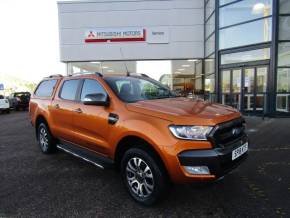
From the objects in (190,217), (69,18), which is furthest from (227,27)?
(190,217)

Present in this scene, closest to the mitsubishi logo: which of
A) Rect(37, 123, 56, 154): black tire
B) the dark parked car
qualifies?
Rect(37, 123, 56, 154): black tire

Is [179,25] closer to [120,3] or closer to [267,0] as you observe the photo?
[120,3]

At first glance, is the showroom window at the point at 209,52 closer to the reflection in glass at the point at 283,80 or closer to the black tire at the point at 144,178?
the reflection in glass at the point at 283,80

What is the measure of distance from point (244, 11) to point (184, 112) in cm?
1155

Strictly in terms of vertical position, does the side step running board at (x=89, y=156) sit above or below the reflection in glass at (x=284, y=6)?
below

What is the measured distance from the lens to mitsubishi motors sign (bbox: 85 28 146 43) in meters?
17.3

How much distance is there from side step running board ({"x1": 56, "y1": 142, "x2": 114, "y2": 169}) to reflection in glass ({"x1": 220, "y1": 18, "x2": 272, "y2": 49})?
1034cm

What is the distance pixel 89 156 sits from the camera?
4.44m

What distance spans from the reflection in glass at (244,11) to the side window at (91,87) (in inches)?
403

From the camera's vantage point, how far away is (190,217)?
326cm

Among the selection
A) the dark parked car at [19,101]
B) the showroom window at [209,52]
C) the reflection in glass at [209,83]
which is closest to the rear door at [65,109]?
the showroom window at [209,52]

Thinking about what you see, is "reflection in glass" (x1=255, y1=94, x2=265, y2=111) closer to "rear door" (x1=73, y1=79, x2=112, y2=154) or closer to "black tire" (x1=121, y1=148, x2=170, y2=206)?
"rear door" (x1=73, y1=79, x2=112, y2=154)

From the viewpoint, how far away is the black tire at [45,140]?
5.91 m

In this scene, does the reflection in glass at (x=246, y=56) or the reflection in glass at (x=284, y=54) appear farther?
the reflection in glass at (x=246, y=56)
